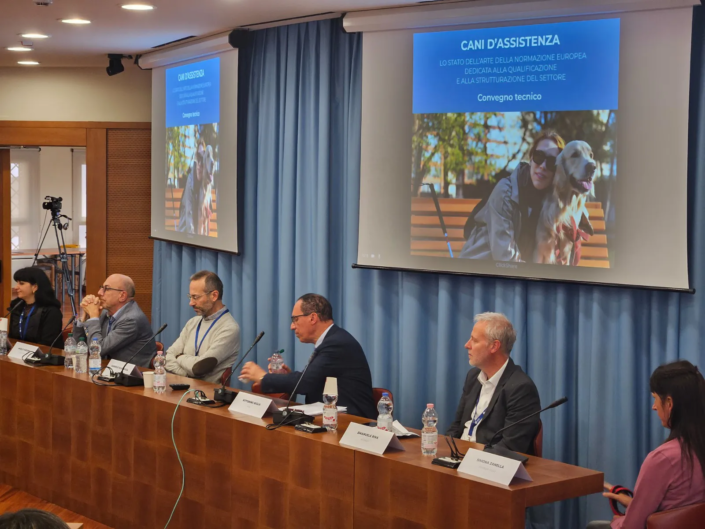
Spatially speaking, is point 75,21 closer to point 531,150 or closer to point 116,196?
point 116,196

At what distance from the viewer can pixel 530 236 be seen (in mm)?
4352

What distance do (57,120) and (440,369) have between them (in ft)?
15.1

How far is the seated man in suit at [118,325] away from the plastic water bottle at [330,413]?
6.33ft

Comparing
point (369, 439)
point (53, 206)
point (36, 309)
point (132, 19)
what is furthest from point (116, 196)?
point (369, 439)

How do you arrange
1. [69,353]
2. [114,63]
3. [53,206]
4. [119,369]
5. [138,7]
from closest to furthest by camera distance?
[119,369]
[69,353]
[138,7]
[114,63]
[53,206]

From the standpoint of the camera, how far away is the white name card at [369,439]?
9.51ft

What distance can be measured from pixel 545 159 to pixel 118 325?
2.55m

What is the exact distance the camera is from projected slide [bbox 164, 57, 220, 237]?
6.05 meters

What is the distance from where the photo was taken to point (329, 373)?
387 centimetres

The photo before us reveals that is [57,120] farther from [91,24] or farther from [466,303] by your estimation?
[466,303]

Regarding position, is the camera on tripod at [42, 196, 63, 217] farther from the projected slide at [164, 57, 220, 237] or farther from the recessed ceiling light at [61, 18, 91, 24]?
the recessed ceiling light at [61, 18, 91, 24]

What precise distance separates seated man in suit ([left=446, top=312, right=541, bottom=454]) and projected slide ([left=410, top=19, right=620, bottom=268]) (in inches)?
36.3

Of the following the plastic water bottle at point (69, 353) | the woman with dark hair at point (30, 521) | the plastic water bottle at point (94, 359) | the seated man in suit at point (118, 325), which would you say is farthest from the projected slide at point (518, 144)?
the woman with dark hair at point (30, 521)

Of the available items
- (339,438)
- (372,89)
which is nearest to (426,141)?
(372,89)
